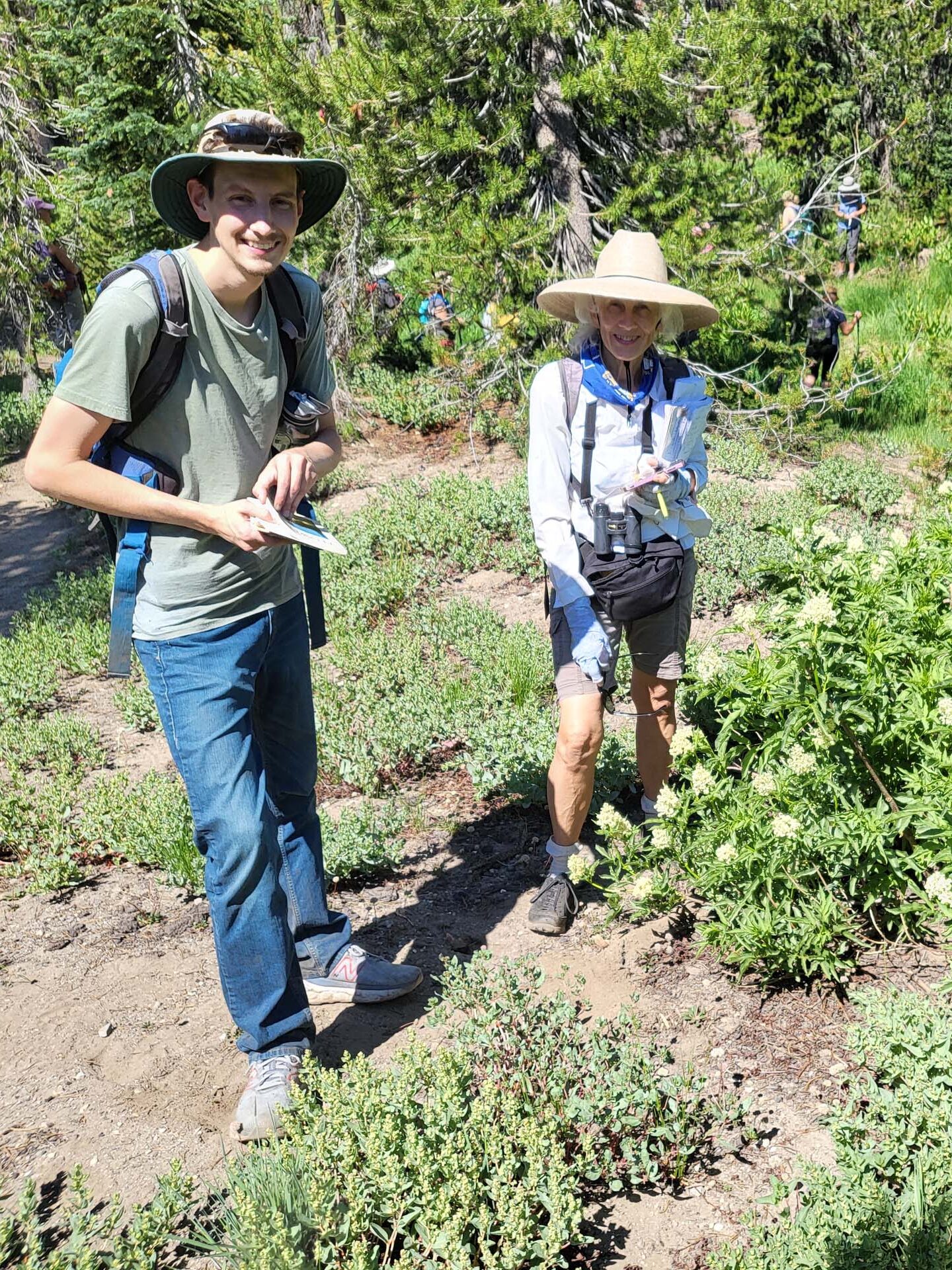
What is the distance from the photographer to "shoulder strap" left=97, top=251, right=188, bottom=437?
8.95ft

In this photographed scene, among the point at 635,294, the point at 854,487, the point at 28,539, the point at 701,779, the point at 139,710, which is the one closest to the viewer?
the point at 701,779

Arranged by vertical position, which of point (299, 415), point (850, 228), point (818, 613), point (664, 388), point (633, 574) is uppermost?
point (299, 415)

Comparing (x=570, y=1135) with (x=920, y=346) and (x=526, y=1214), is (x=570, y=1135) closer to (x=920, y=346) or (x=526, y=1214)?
(x=526, y=1214)

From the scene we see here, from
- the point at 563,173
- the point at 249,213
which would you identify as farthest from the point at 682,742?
the point at 563,173

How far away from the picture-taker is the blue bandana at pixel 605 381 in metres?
3.60

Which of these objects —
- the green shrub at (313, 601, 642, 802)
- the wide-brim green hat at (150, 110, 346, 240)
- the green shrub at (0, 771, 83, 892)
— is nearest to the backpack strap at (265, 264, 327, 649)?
the wide-brim green hat at (150, 110, 346, 240)

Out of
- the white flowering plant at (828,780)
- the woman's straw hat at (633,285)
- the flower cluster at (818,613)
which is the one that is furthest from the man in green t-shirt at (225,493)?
the flower cluster at (818,613)

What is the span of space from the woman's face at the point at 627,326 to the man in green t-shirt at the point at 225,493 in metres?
0.96

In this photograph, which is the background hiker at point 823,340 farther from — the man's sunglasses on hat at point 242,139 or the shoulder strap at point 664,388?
the man's sunglasses on hat at point 242,139

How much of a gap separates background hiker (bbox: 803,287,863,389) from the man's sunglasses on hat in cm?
777

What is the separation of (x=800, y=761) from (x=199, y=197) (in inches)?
82.9

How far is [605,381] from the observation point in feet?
11.8

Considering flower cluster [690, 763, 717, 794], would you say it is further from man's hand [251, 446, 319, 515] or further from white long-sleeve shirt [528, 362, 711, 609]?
man's hand [251, 446, 319, 515]

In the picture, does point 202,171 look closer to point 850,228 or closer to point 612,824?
point 612,824
